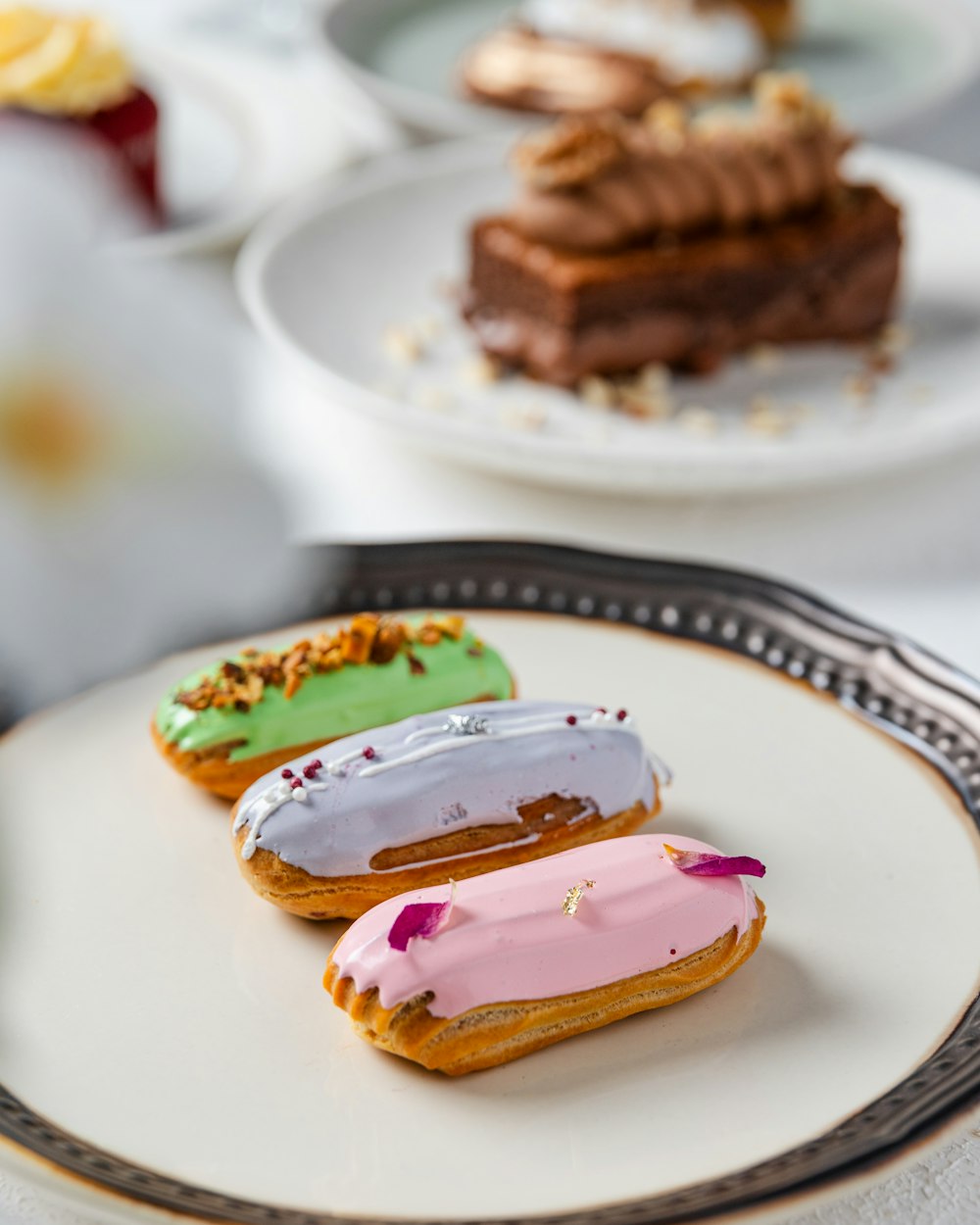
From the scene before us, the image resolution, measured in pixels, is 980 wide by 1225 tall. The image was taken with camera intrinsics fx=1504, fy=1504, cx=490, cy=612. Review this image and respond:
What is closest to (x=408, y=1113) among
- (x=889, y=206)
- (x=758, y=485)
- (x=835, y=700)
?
(x=835, y=700)

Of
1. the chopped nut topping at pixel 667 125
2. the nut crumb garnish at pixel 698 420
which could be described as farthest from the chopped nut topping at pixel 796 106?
the nut crumb garnish at pixel 698 420

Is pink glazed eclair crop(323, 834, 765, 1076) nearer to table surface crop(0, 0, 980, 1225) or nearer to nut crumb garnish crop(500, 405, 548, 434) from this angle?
table surface crop(0, 0, 980, 1225)

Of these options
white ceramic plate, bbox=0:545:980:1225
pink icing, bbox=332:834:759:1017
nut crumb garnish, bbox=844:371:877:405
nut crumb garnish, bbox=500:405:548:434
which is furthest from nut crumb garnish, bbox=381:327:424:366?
pink icing, bbox=332:834:759:1017

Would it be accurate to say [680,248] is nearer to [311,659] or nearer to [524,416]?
[524,416]

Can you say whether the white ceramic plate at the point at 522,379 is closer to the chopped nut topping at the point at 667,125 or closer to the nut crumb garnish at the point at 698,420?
the nut crumb garnish at the point at 698,420

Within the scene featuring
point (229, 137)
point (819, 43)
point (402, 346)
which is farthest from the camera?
point (819, 43)

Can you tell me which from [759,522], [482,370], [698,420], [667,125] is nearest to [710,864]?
[759,522]
